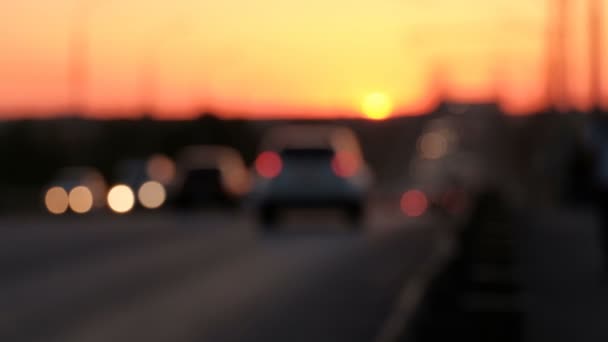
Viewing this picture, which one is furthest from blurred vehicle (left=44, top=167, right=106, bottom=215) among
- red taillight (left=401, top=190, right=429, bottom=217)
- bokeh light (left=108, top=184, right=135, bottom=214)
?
red taillight (left=401, top=190, right=429, bottom=217)

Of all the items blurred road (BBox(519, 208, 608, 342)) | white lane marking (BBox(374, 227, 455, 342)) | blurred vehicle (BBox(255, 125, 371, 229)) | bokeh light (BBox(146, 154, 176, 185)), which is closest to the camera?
white lane marking (BBox(374, 227, 455, 342))

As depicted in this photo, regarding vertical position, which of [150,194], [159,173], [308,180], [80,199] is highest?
[308,180]

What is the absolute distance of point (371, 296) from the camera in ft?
61.7

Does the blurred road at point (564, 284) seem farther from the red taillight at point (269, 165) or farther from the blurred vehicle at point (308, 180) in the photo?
the red taillight at point (269, 165)

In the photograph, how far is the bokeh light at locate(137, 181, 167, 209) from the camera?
61562mm

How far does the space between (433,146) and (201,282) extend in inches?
1834

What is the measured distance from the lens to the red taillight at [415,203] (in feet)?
154

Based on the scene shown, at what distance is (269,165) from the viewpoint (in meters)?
35.4

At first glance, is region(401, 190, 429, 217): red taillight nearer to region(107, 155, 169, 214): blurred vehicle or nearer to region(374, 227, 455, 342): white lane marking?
region(374, 227, 455, 342): white lane marking

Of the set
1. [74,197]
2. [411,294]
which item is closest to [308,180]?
[411,294]

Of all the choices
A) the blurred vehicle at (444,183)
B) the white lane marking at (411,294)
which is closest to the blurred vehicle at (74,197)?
the blurred vehicle at (444,183)

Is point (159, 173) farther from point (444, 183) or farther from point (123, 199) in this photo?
point (444, 183)

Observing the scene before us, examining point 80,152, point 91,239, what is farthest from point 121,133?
point 91,239

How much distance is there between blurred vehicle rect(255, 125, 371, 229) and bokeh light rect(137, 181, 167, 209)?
85.6 ft
